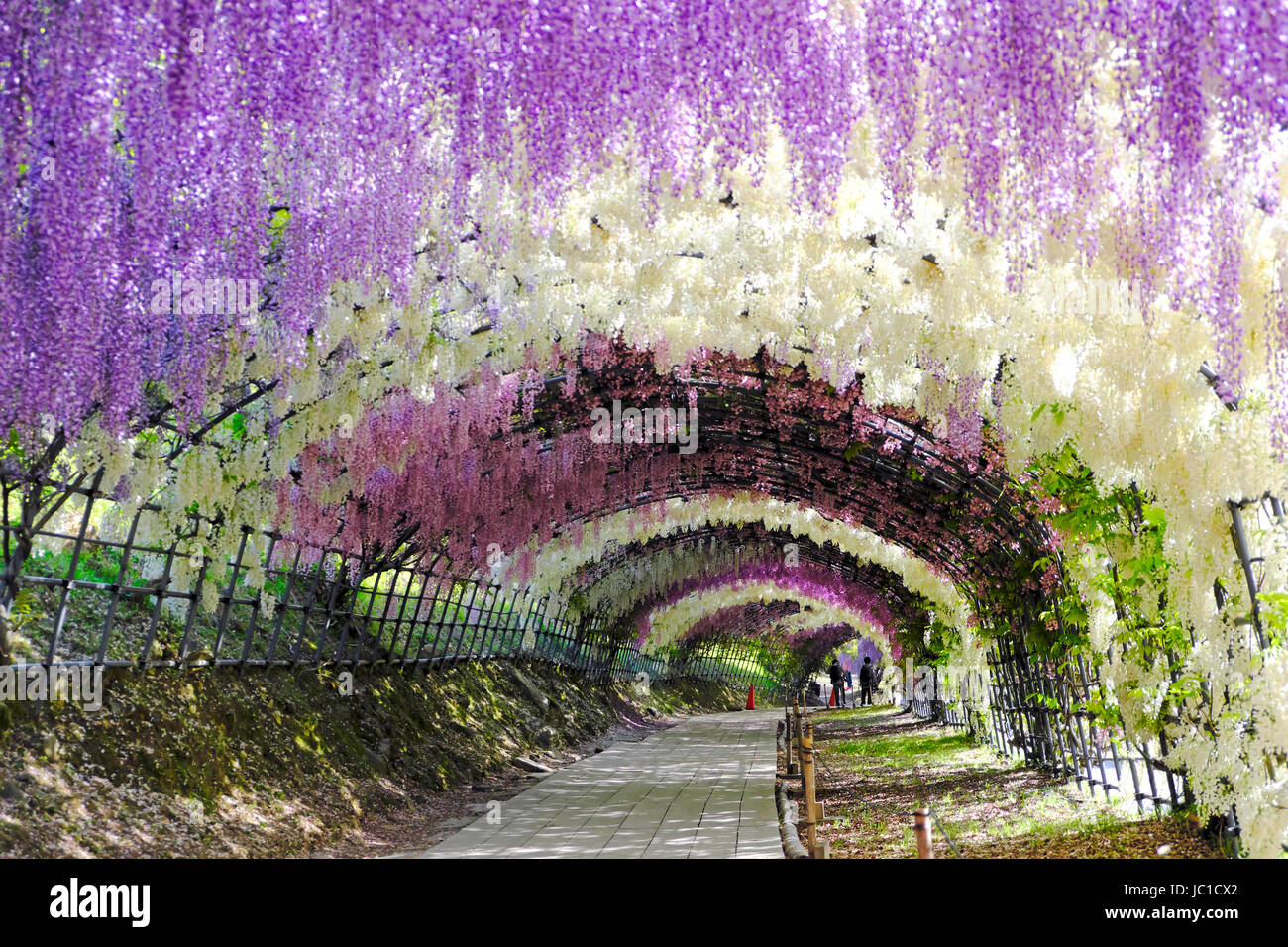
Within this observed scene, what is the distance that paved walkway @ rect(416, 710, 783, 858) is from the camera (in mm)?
7898

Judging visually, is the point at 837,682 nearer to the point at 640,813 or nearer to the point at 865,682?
the point at 865,682

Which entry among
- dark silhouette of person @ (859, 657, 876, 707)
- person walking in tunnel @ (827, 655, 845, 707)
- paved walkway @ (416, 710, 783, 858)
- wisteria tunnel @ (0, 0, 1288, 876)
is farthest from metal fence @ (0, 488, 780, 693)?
dark silhouette of person @ (859, 657, 876, 707)

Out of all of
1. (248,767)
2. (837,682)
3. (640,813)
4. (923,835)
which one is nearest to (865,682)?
(837,682)

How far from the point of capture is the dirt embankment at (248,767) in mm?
6609

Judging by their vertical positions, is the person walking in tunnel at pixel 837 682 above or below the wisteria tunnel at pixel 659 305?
below

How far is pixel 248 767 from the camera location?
878 centimetres

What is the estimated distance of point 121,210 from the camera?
4133 millimetres

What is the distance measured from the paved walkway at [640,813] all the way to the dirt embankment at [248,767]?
64cm

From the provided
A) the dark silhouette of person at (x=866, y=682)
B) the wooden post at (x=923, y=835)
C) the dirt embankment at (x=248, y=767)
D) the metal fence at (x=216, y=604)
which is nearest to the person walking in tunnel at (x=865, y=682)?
the dark silhouette of person at (x=866, y=682)

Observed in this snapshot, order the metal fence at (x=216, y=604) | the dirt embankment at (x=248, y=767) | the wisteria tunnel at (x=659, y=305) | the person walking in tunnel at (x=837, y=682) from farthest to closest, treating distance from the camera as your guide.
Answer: the person walking in tunnel at (x=837, y=682), the metal fence at (x=216, y=604), the dirt embankment at (x=248, y=767), the wisteria tunnel at (x=659, y=305)

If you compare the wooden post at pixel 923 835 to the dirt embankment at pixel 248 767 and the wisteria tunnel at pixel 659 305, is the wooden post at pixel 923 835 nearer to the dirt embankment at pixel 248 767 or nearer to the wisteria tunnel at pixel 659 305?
the wisteria tunnel at pixel 659 305

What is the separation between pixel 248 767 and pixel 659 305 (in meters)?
5.00
